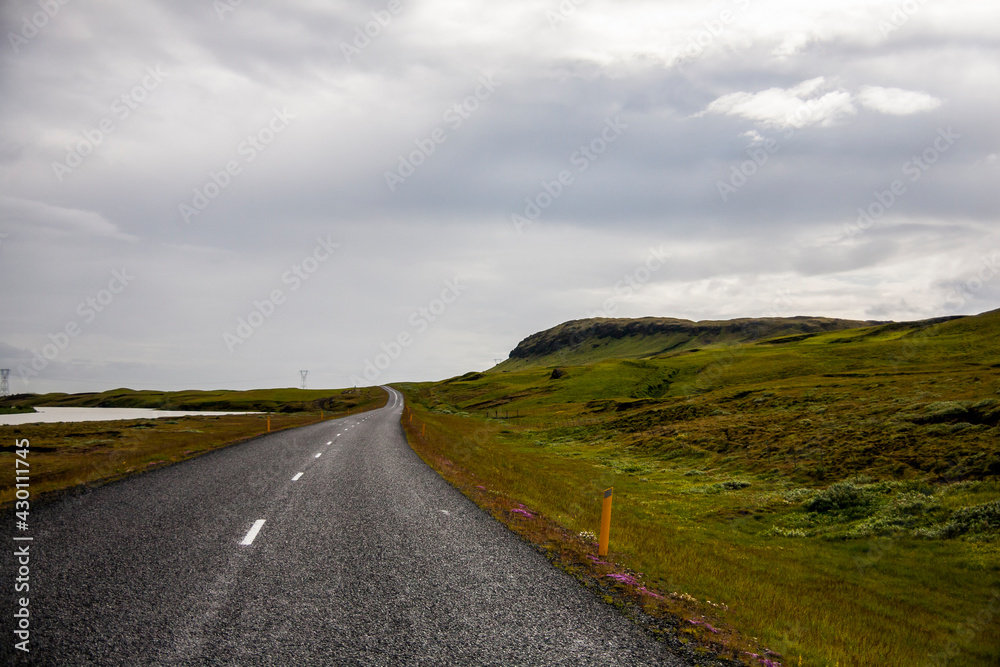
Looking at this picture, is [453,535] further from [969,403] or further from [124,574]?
[969,403]

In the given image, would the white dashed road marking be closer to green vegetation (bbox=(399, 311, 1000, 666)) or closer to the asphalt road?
the asphalt road

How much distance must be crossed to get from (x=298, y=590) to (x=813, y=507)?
21259 millimetres

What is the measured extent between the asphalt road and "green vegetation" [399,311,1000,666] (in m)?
1.97

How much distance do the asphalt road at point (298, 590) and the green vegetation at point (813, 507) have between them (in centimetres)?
197

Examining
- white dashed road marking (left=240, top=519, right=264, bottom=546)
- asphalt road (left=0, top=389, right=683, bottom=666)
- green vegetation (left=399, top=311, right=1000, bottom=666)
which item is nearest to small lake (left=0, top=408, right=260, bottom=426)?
green vegetation (left=399, top=311, right=1000, bottom=666)

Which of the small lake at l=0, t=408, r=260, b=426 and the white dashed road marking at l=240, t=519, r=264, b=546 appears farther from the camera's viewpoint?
the small lake at l=0, t=408, r=260, b=426

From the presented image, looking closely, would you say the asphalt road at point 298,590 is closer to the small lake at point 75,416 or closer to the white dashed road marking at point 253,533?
the white dashed road marking at point 253,533

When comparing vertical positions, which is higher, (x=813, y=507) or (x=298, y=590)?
(x=298, y=590)

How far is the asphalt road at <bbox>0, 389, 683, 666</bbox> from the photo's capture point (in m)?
5.42

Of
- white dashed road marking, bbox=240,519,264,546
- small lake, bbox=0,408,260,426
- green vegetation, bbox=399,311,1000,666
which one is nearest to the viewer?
white dashed road marking, bbox=240,519,264,546

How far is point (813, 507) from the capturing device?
2095cm

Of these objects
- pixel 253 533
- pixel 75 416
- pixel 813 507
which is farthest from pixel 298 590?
pixel 75 416

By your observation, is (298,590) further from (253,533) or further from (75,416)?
(75,416)

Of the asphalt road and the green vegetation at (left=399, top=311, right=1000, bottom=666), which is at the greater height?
the asphalt road
